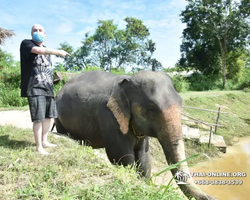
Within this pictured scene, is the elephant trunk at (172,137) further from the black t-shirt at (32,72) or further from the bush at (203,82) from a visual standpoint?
the bush at (203,82)

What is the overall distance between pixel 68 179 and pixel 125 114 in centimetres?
134

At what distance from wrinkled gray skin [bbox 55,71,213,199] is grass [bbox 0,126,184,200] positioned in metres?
0.65

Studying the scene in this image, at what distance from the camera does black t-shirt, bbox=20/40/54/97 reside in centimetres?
296

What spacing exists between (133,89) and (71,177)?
146 cm

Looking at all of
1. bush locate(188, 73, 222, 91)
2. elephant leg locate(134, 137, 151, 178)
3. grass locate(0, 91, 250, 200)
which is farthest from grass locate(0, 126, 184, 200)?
bush locate(188, 73, 222, 91)

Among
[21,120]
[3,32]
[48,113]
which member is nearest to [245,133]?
[21,120]

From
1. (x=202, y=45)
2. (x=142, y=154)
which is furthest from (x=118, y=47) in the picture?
(x=142, y=154)

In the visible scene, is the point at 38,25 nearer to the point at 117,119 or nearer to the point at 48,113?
the point at 48,113

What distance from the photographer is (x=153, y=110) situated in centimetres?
290

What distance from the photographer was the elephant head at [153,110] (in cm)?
275

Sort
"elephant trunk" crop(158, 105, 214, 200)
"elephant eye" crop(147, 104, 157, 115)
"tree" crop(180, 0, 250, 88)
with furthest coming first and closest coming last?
1. "tree" crop(180, 0, 250, 88)
2. "elephant eye" crop(147, 104, 157, 115)
3. "elephant trunk" crop(158, 105, 214, 200)

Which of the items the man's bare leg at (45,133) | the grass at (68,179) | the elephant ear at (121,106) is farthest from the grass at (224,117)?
the grass at (68,179)

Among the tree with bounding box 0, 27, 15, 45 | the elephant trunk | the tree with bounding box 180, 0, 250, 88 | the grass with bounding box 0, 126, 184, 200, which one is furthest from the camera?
the tree with bounding box 180, 0, 250, 88

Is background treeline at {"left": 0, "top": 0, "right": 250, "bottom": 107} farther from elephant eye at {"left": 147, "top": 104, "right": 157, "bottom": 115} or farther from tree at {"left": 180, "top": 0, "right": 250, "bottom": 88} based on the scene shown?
elephant eye at {"left": 147, "top": 104, "right": 157, "bottom": 115}
